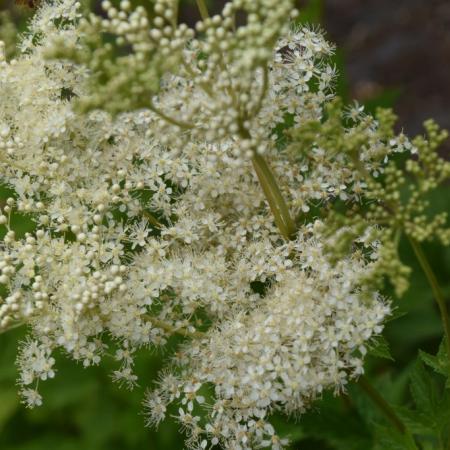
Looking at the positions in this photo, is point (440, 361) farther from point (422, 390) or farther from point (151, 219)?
point (151, 219)

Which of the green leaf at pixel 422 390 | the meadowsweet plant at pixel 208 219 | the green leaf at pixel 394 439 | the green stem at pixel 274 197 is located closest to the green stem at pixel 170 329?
the meadowsweet plant at pixel 208 219

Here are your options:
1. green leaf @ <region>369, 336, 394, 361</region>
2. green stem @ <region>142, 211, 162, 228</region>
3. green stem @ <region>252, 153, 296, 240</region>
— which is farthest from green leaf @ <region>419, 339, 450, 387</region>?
green stem @ <region>142, 211, 162, 228</region>

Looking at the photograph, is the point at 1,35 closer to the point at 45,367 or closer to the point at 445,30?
the point at 45,367

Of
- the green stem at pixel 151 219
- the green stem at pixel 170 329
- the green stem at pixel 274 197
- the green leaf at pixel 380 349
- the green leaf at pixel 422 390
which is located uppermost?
the green stem at pixel 151 219

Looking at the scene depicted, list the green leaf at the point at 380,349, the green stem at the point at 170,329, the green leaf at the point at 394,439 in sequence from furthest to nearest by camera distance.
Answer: the green leaf at the point at 394,439 < the green stem at the point at 170,329 < the green leaf at the point at 380,349

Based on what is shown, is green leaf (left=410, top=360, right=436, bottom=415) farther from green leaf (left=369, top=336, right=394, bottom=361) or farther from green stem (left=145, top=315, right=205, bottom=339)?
green stem (left=145, top=315, right=205, bottom=339)

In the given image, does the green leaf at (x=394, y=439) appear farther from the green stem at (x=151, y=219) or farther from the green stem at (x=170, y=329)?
the green stem at (x=151, y=219)

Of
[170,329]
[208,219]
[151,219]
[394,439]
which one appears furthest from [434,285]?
[151,219]
